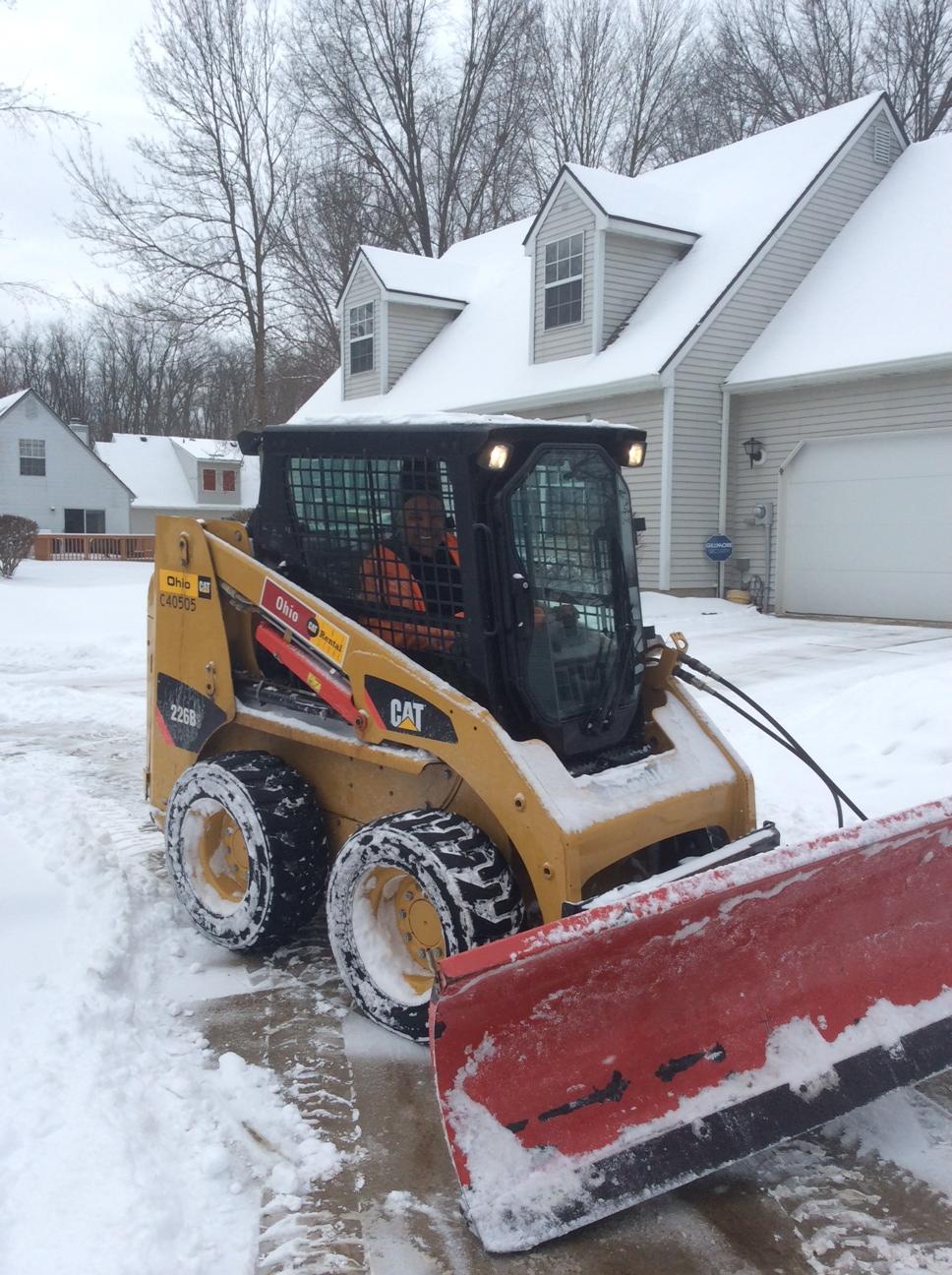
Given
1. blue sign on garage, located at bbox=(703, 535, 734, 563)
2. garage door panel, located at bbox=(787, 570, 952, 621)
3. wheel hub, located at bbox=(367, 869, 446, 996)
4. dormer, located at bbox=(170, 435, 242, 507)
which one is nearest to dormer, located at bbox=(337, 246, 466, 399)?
blue sign on garage, located at bbox=(703, 535, 734, 563)

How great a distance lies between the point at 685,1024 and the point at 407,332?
760 inches

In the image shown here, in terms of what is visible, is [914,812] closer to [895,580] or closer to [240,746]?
[240,746]

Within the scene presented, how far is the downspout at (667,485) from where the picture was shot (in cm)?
1508

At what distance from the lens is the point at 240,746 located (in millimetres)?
4969

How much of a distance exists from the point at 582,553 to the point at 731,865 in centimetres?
148

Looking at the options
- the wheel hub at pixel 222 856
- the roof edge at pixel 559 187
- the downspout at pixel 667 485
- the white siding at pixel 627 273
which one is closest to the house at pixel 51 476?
the roof edge at pixel 559 187

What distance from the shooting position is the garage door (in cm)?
1347

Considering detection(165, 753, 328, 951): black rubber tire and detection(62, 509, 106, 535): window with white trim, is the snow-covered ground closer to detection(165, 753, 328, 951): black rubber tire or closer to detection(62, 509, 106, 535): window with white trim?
detection(165, 753, 328, 951): black rubber tire

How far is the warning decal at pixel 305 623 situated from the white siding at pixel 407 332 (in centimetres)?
1704

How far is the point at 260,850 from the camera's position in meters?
4.32

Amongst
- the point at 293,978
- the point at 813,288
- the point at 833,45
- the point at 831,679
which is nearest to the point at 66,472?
the point at 833,45

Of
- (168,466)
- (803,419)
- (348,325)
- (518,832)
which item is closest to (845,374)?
(803,419)

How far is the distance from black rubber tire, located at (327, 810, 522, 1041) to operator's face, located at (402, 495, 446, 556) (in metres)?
1.00

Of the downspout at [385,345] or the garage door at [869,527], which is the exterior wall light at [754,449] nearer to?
the garage door at [869,527]
